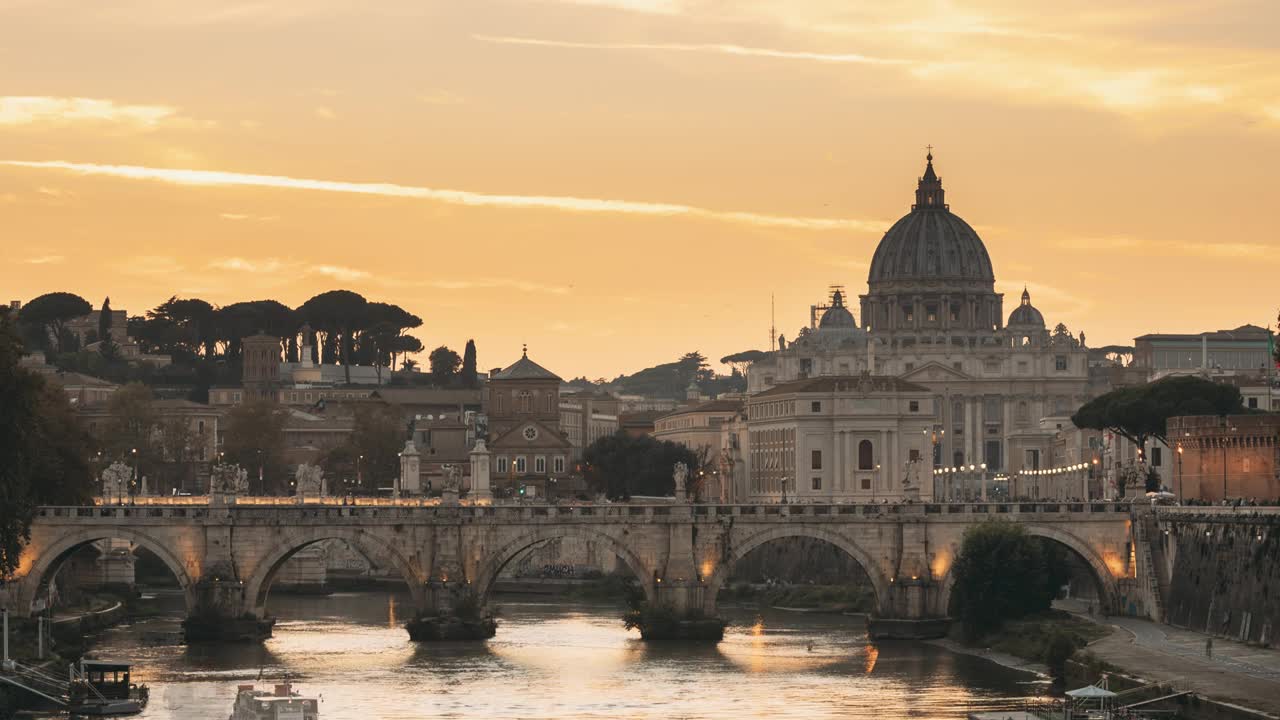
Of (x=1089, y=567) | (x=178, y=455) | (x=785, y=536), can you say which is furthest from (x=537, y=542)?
(x=178, y=455)

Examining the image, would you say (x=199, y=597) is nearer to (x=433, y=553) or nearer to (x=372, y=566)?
(x=433, y=553)

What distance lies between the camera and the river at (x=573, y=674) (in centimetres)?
7475

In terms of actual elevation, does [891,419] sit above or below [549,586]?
above

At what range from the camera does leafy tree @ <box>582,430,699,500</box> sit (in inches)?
6762

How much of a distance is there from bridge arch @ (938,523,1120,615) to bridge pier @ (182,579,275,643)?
22884 mm

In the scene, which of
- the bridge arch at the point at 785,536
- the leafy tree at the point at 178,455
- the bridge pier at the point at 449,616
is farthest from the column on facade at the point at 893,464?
the bridge pier at the point at 449,616

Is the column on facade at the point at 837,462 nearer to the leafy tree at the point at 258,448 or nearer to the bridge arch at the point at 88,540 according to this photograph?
the leafy tree at the point at 258,448

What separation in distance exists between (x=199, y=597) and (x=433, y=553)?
789 cm

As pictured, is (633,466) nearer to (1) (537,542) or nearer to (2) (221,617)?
(1) (537,542)

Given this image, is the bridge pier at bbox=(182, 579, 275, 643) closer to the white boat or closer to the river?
the river

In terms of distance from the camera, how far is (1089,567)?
92625 mm

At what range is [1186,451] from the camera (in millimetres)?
100750

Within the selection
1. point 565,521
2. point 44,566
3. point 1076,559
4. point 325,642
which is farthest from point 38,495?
point 1076,559

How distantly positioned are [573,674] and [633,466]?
292 feet
